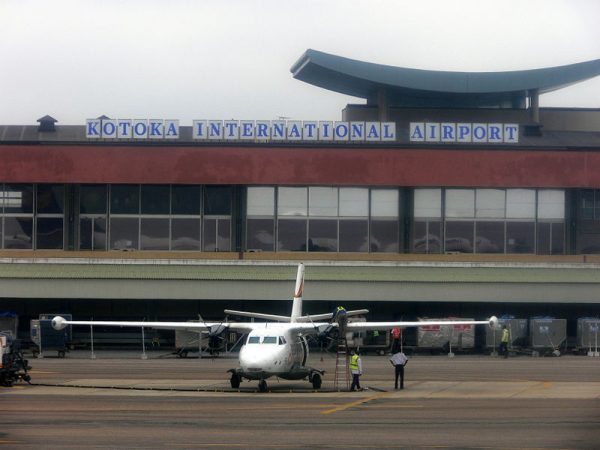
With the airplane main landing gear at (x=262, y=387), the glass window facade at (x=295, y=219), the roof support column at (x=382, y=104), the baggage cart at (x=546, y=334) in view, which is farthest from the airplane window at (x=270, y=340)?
the roof support column at (x=382, y=104)

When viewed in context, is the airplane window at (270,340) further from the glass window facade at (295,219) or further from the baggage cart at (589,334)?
the baggage cart at (589,334)

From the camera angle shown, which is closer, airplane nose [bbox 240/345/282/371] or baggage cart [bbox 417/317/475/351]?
airplane nose [bbox 240/345/282/371]

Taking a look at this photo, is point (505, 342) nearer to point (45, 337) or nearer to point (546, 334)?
point (546, 334)

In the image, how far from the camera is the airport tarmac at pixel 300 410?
3528 cm

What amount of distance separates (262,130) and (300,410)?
1928 inches

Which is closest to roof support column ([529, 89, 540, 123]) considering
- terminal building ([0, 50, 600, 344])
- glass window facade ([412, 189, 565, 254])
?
terminal building ([0, 50, 600, 344])

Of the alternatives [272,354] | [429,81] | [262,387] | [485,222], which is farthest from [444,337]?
[272,354]

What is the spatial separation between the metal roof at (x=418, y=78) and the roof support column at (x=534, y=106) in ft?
2.40

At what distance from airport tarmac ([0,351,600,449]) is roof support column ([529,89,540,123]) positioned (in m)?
36.0

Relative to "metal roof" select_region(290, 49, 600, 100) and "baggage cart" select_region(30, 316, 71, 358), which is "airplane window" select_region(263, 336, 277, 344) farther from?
"metal roof" select_region(290, 49, 600, 100)

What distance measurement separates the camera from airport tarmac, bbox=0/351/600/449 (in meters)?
35.3

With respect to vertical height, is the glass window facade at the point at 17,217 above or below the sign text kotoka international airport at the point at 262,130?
below

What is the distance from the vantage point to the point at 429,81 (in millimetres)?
99250

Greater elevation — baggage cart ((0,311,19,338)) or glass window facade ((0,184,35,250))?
glass window facade ((0,184,35,250))
